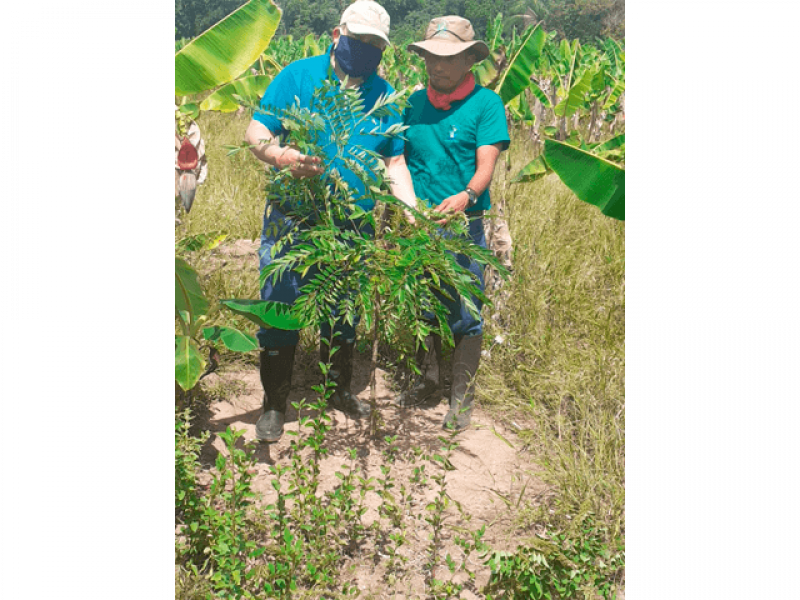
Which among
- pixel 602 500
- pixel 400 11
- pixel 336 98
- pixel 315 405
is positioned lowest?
pixel 602 500

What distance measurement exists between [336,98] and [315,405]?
3.71 feet

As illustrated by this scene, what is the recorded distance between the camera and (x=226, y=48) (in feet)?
7.75

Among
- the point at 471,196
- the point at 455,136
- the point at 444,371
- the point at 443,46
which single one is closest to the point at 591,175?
the point at 471,196

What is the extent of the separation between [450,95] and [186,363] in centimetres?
157

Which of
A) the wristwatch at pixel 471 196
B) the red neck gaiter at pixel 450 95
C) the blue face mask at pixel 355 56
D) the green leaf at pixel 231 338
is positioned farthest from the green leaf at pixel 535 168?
the green leaf at pixel 231 338

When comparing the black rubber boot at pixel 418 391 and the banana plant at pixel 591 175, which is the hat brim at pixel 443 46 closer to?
the banana plant at pixel 591 175

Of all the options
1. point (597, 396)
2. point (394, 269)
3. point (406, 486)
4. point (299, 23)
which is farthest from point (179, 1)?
point (597, 396)

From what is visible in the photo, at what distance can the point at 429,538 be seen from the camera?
7.93ft

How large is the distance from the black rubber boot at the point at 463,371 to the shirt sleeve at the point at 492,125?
911mm

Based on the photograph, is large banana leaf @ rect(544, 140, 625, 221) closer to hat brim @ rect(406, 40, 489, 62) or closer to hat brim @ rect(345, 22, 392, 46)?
hat brim @ rect(406, 40, 489, 62)

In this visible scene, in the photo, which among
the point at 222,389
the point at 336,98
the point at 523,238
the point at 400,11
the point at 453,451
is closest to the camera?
the point at 336,98

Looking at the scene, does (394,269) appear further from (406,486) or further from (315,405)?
(406,486)

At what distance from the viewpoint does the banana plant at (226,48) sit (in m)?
2.31

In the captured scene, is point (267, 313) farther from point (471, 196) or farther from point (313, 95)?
point (471, 196)
